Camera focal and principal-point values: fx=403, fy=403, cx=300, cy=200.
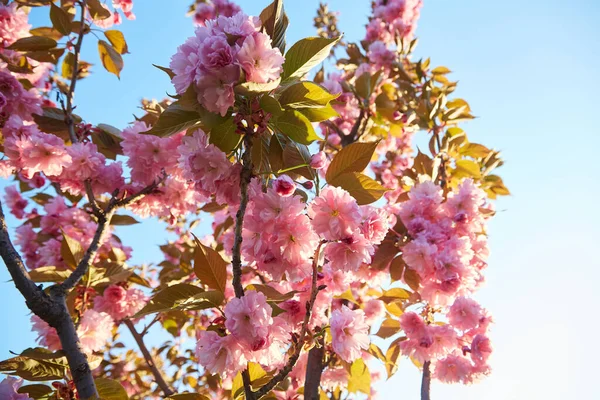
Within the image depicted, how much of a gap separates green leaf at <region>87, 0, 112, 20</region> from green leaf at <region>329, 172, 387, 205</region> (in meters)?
1.89

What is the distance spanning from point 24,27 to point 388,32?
3554mm

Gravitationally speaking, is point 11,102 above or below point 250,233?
above

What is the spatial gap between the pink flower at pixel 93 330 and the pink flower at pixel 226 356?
1107 mm

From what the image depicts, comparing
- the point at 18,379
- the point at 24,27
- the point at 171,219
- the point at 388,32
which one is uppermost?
the point at 388,32

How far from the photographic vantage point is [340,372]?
275cm

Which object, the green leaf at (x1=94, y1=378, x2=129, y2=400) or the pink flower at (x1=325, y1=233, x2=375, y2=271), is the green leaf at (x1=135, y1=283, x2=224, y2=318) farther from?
the green leaf at (x1=94, y1=378, x2=129, y2=400)

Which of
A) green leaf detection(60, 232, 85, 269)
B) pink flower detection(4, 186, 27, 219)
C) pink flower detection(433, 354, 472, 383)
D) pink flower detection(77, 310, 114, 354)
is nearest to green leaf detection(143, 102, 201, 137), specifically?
green leaf detection(60, 232, 85, 269)

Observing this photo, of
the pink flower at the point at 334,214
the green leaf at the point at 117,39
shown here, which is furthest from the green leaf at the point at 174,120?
the green leaf at the point at 117,39

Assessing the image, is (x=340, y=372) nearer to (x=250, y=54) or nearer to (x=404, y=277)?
(x=404, y=277)

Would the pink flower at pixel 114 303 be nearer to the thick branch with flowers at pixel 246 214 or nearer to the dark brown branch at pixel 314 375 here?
the thick branch with flowers at pixel 246 214

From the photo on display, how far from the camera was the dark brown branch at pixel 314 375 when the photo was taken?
1.85 meters

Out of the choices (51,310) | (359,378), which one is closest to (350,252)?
(51,310)

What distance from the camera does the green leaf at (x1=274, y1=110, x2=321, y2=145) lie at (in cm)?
112

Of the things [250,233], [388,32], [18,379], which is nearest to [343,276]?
[250,233]
